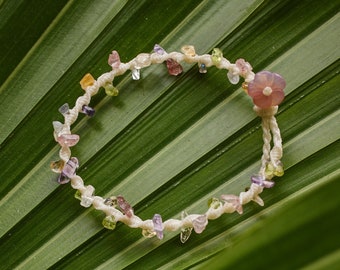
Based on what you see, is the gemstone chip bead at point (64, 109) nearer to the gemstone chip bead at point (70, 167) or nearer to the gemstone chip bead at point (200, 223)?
the gemstone chip bead at point (70, 167)

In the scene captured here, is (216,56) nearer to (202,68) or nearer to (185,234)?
(202,68)

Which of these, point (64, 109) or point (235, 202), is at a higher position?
point (64, 109)

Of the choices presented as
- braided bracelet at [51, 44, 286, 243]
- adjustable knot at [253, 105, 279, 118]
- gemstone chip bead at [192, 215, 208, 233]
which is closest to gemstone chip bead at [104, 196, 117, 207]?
braided bracelet at [51, 44, 286, 243]

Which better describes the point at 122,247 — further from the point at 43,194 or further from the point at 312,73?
the point at 312,73

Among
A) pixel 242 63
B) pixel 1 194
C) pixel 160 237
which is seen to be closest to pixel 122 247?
pixel 160 237

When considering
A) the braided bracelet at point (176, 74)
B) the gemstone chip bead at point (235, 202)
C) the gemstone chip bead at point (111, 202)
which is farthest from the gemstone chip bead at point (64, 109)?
the gemstone chip bead at point (235, 202)

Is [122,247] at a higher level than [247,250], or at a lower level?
higher

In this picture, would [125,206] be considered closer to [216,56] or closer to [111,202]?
[111,202]

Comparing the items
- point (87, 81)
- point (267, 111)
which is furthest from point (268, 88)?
point (87, 81)
